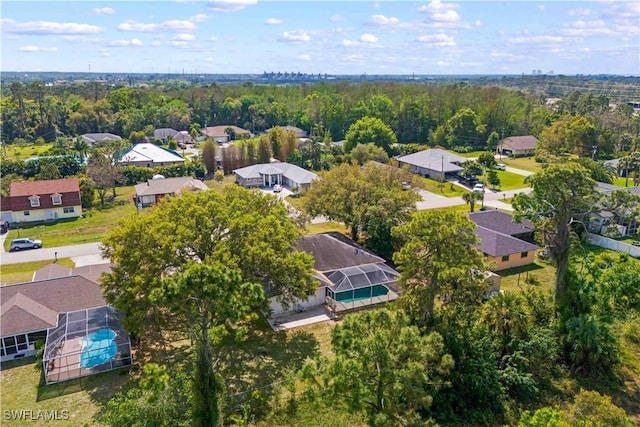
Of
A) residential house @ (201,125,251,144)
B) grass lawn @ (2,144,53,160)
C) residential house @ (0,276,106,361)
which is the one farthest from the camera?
residential house @ (201,125,251,144)

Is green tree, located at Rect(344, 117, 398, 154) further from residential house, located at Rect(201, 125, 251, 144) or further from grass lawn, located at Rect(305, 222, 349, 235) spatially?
grass lawn, located at Rect(305, 222, 349, 235)

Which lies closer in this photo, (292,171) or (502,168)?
(292,171)

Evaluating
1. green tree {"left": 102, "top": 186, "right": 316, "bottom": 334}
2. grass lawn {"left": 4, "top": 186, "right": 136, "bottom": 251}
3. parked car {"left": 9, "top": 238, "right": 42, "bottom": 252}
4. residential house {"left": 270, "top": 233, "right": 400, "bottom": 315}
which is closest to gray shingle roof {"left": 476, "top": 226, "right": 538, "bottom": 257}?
residential house {"left": 270, "top": 233, "right": 400, "bottom": 315}

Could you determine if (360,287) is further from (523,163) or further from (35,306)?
(523,163)

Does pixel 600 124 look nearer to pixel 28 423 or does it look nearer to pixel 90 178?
pixel 90 178

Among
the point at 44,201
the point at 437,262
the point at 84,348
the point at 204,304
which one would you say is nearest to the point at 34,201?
the point at 44,201

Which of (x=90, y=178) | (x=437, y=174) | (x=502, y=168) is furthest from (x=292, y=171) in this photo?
(x=502, y=168)
